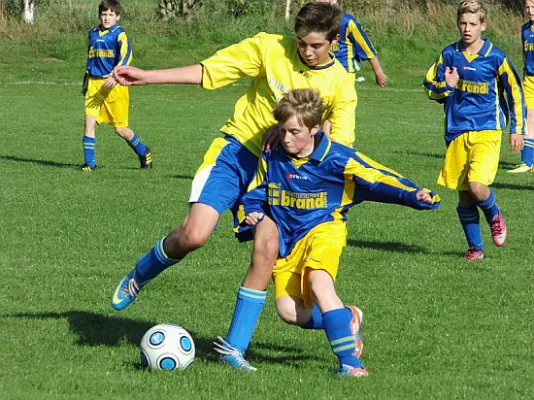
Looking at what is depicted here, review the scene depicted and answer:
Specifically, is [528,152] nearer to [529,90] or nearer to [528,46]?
[529,90]

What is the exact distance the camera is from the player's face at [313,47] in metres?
5.86

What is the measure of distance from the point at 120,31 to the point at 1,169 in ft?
7.43

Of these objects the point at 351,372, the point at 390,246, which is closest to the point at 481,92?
the point at 390,246

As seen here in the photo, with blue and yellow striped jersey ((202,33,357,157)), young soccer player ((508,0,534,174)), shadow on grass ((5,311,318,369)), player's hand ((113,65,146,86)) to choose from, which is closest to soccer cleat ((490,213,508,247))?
blue and yellow striped jersey ((202,33,357,157))

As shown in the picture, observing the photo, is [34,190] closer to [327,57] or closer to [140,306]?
[140,306]

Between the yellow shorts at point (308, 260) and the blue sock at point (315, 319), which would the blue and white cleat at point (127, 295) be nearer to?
the yellow shorts at point (308, 260)

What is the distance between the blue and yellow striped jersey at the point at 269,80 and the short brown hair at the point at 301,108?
47cm

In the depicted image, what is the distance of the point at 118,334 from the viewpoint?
635 cm

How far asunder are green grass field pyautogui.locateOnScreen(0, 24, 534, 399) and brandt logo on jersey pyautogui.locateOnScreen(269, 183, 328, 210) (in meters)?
0.83

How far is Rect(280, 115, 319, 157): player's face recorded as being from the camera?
5547 mm

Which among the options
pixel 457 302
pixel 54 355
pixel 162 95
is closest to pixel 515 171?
pixel 457 302

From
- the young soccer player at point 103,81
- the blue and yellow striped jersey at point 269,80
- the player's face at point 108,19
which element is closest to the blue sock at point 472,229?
the blue and yellow striped jersey at point 269,80

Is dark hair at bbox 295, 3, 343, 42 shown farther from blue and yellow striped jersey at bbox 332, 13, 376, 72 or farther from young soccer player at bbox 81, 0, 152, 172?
young soccer player at bbox 81, 0, 152, 172

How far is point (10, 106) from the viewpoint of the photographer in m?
21.5
